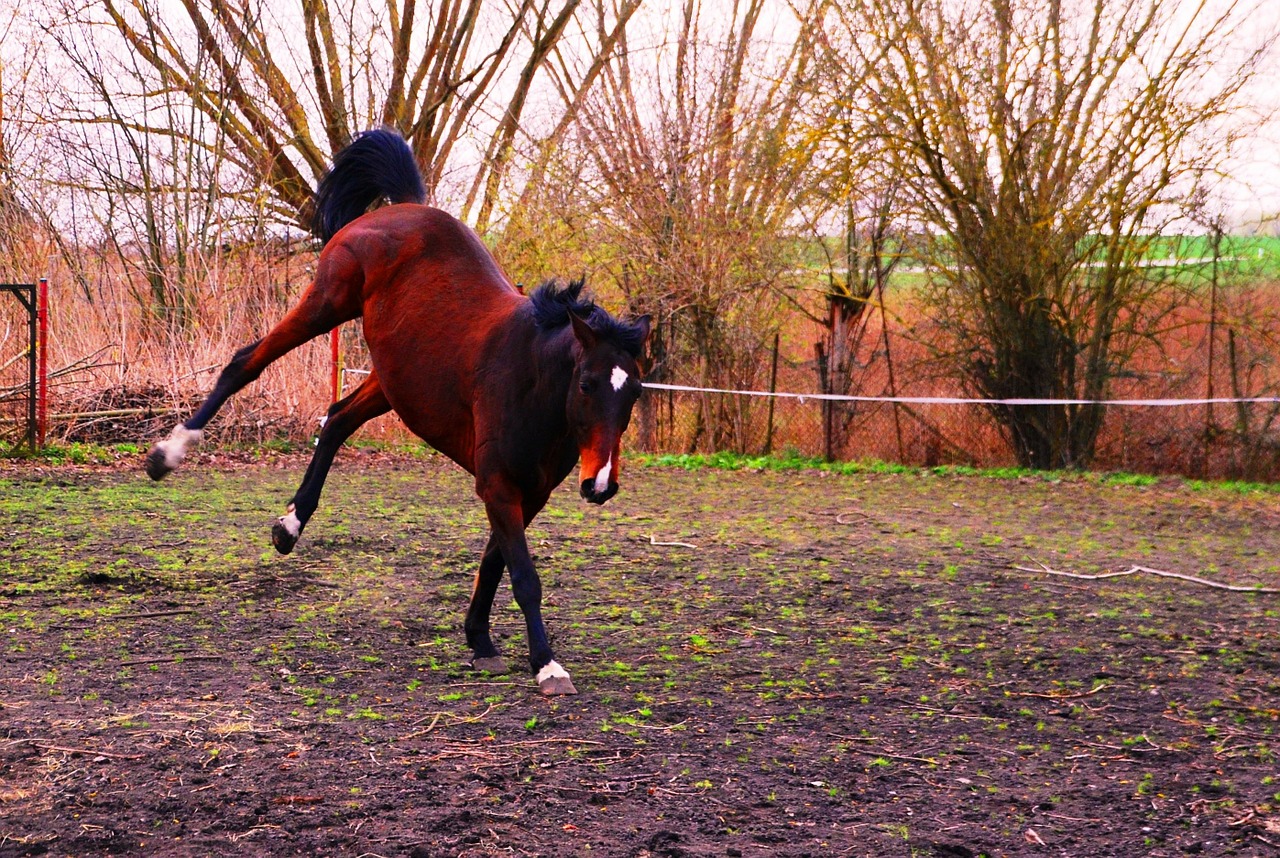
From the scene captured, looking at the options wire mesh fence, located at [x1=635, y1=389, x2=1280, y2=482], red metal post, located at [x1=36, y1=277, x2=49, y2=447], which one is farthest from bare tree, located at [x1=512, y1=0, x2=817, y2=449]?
red metal post, located at [x1=36, y1=277, x2=49, y2=447]

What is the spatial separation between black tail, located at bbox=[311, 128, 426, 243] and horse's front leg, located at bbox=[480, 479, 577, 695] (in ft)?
6.54

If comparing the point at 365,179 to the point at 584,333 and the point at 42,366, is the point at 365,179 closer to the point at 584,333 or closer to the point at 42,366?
the point at 584,333

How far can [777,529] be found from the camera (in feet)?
28.8

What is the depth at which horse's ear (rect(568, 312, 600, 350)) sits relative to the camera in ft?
13.1

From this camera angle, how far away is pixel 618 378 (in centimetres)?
393

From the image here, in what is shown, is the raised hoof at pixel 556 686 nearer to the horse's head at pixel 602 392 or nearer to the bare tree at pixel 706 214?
the horse's head at pixel 602 392

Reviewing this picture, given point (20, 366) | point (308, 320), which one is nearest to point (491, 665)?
point (308, 320)

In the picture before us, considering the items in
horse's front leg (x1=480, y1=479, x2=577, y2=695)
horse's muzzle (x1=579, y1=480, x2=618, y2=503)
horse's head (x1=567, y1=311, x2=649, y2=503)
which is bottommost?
horse's front leg (x1=480, y1=479, x2=577, y2=695)

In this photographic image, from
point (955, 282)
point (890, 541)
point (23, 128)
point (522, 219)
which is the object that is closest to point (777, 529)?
point (890, 541)

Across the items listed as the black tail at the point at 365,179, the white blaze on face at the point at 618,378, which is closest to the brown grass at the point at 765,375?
the black tail at the point at 365,179

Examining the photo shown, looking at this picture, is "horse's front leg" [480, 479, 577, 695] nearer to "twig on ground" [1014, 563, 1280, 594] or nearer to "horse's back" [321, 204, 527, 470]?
"horse's back" [321, 204, 527, 470]

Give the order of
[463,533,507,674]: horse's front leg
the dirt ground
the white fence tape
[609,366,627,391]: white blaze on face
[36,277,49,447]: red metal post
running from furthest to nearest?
1. the white fence tape
2. [36,277,49,447]: red metal post
3. [463,533,507,674]: horse's front leg
4. [609,366,627,391]: white blaze on face
5. the dirt ground

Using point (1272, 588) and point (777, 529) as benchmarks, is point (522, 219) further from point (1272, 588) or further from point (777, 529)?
point (1272, 588)

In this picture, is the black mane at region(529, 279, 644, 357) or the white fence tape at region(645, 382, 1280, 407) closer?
the black mane at region(529, 279, 644, 357)
